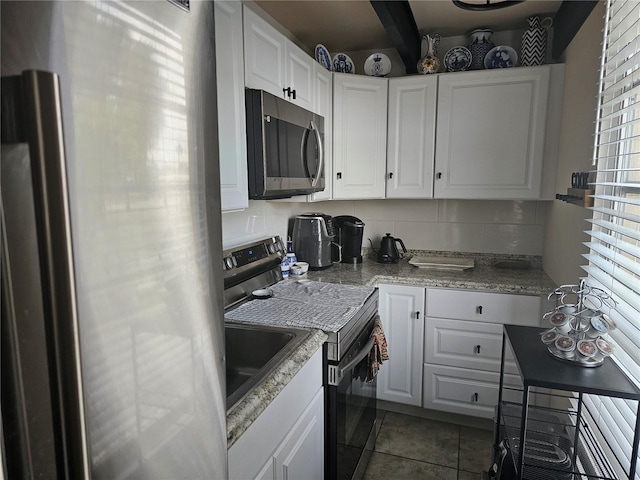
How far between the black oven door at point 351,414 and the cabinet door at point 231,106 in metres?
0.74

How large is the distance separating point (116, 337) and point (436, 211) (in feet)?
8.66

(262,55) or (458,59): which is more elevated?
(458,59)

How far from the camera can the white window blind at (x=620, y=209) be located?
3.54ft

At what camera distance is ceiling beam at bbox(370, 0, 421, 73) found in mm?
1963

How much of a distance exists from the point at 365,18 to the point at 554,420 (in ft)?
7.02

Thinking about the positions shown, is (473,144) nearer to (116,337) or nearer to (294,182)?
(294,182)

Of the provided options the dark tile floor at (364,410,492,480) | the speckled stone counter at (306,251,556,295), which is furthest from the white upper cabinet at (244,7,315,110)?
the dark tile floor at (364,410,492,480)

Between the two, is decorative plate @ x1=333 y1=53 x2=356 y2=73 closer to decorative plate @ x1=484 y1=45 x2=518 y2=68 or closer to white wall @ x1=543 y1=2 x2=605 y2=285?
decorative plate @ x1=484 y1=45 x2=518 y2=68

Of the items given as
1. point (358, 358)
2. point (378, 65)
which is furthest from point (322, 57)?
point (358, 358)

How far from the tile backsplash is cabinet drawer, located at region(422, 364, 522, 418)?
845 mm

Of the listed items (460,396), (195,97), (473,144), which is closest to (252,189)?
(195,97)

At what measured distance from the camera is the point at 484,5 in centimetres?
205

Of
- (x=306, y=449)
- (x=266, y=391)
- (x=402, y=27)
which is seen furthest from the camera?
(x=402, y=27)

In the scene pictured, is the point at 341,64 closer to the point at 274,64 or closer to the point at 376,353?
the point at 274,64
